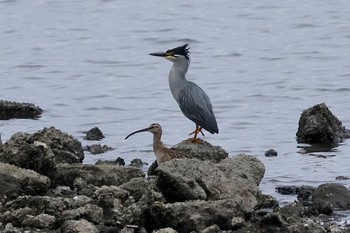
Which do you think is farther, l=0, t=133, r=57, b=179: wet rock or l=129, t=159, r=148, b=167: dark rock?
l=129, t=159, r=148, b=167: dark rock

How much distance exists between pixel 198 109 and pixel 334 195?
3.33m

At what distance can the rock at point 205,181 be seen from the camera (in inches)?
Answer: 481

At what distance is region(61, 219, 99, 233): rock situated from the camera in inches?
429

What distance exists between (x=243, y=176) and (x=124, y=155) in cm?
413

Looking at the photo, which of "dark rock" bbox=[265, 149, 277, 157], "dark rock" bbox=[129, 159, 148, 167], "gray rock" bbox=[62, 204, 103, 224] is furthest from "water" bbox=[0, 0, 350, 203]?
"gray rock" bbox=[62, 204, 103, 224]

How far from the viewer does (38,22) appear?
3148 centimetres

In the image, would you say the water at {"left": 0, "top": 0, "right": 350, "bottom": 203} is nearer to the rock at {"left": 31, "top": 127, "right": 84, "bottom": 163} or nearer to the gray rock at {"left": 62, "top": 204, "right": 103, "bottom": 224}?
the rock at {"left": 31, "top": 127, "right": 84, "bottom": 163}

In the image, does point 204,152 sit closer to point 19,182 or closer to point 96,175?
point 96,175

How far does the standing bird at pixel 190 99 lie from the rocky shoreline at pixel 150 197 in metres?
1.44

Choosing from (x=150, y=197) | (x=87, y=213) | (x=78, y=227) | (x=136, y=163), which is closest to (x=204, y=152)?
(x=136, y=163)

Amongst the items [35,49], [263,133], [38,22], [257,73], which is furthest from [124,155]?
[38,22]

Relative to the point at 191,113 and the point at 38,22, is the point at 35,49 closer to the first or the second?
the point at 38,22

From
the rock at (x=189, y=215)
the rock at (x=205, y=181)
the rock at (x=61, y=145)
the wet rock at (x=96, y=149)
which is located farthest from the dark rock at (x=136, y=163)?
the rock at (x=189, y=215)

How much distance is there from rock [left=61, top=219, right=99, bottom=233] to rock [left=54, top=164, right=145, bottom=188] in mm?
2051
